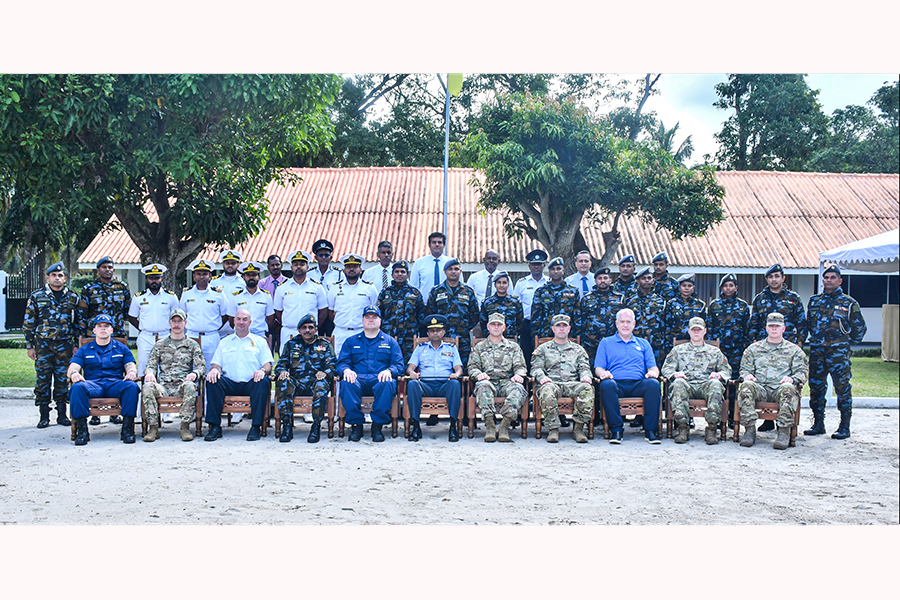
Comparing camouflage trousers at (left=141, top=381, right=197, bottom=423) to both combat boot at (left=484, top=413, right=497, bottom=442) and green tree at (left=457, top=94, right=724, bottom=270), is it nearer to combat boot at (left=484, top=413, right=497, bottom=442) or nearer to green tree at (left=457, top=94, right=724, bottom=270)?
combat boot at (left=484, top=413, right=497, bottom=442)

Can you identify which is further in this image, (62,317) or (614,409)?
(62,317)

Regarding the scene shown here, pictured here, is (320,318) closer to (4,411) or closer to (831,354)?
(4,411)

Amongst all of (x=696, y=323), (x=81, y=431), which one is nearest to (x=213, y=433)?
(x=81, y=431)

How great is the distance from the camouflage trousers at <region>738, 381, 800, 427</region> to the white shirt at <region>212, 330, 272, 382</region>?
4.37m

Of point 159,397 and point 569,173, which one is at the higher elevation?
point 569,173

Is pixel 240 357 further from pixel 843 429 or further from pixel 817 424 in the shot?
pixel 843 429

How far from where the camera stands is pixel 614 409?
22.8 feet

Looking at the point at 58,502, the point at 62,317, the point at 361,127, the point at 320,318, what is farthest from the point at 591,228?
the point at 58,502

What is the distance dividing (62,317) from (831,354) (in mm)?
7581

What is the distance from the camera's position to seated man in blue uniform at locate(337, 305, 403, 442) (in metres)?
6.91

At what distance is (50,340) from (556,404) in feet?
16.5

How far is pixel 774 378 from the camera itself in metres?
6.96

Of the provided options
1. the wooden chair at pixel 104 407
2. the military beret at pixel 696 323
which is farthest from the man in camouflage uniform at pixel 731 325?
the wooden chair at pixel 104 407

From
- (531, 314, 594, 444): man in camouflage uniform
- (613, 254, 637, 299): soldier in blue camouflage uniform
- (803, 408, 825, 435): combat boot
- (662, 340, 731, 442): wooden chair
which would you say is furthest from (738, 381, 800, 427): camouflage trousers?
(613, 254, 637, 299): soldier in blue camouflage uniform
